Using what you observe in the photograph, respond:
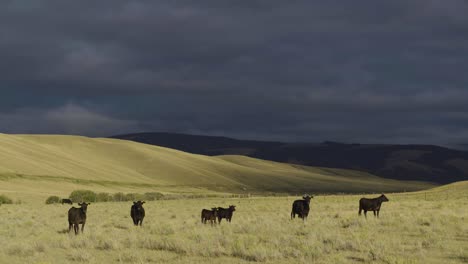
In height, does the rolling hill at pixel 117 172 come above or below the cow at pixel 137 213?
above

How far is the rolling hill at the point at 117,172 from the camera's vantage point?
279ft

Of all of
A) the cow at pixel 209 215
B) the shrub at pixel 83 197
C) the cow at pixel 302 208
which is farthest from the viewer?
the shrub at pixel 83 197

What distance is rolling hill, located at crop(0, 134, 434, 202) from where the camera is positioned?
8506 centimetres

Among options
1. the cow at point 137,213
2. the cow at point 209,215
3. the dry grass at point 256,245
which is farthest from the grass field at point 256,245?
the cow at point 137,213

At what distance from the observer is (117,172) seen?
4491 inches

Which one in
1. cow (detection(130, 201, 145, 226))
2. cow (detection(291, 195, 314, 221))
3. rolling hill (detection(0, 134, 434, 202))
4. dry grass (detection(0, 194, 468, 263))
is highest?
rolling hill (detection(0, 134, 434, 202))

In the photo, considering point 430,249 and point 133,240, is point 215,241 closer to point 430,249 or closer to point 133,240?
point 133,240

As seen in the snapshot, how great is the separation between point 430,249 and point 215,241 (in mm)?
6794

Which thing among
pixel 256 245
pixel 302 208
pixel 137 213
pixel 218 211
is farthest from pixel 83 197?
pixel 256 245

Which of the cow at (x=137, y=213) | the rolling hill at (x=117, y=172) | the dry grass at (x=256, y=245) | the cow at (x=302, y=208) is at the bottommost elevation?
the dry grass at (x=256, y=245)

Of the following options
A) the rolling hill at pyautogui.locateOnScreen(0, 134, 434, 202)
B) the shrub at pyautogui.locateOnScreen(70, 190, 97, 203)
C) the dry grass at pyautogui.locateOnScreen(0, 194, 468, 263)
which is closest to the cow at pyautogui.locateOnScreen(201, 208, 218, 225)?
the dry grass at pyautogui.locateOnScreen(0, 194, 468, 263)

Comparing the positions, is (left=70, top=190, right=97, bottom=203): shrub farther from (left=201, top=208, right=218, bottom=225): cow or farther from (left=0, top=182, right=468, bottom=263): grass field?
(left=201, top=208, right=218, bottom=225): cow

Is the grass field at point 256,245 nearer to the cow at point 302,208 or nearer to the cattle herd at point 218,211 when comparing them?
the cattle herd at point 218,211

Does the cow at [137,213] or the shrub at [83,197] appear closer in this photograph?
the cow at [137,213]
